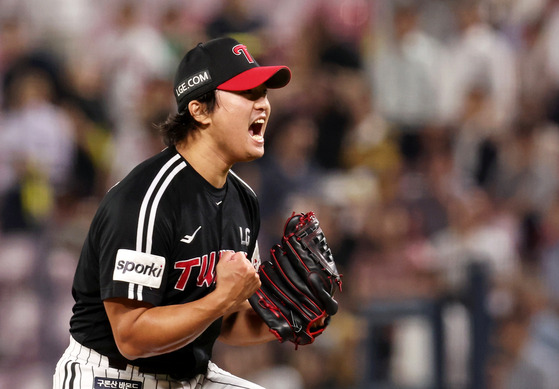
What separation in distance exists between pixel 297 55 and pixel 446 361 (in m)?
3.83

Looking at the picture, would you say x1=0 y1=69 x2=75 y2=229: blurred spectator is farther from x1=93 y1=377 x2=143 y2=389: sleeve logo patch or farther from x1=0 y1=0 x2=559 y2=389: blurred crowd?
x1=93 y1=377 x2=143 y2=389: sleeve logo patch

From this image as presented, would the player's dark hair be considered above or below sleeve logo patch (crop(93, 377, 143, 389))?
above

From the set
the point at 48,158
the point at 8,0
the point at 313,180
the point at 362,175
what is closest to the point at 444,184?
the point at 362,175

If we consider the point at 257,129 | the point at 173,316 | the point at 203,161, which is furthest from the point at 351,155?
the point at 173,316

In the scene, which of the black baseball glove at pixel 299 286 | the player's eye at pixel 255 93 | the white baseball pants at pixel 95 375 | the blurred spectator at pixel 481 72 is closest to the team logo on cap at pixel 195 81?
the player's eye at pixel 255 93

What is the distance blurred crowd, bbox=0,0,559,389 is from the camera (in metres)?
6.80

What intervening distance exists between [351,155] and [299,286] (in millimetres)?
5489

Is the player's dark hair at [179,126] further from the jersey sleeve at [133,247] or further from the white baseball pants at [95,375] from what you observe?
the white baseball pants at [95,375]

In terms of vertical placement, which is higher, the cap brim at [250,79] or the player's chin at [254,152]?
the cap brim at [250,79]

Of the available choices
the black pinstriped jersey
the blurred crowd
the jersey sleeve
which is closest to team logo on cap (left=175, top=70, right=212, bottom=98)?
the black pinstriped jersey

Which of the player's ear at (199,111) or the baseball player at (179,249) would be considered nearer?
the baseball player at (179,249)

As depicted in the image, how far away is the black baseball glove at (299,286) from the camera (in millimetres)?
3150

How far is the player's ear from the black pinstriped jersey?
0.16 m

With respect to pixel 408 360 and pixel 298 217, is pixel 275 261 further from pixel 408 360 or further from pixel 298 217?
pixel 408 360
